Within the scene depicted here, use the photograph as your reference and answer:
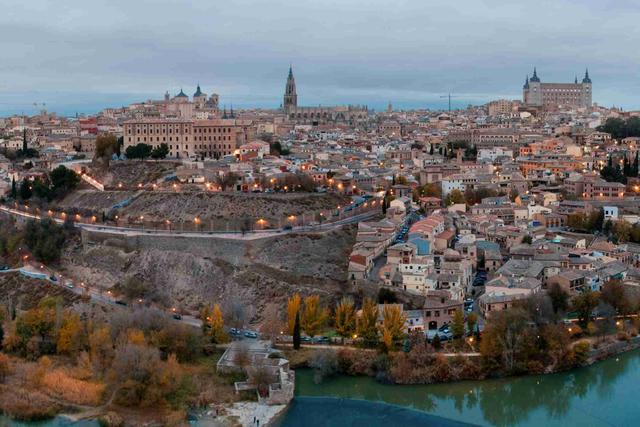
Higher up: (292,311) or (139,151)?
(139,151)

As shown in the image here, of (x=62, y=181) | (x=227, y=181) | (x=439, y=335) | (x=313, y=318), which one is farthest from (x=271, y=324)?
(x=62, y=181)

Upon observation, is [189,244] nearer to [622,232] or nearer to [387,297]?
[387,297]

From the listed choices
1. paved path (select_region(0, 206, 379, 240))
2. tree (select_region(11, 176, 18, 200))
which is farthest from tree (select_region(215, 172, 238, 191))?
tree (select_region(11, 176, 18, 200))

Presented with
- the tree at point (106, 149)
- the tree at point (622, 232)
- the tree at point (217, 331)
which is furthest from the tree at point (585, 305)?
the tree at point (106, 149)

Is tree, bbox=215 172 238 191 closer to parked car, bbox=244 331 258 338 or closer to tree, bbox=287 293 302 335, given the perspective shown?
parked car, bbox=244 331 258 338

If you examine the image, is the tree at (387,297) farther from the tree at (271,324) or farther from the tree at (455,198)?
the tree at (455,198)

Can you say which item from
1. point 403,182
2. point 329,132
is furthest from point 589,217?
point 329,132
